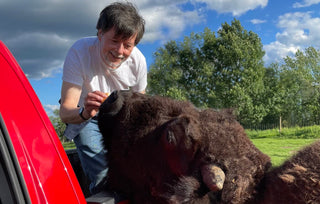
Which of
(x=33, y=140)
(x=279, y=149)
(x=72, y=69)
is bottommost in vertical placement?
(x=279, y=149)

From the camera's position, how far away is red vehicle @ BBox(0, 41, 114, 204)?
115 centimetres

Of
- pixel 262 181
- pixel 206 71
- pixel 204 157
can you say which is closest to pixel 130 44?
pixel 204 157

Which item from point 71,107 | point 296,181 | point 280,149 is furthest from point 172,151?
point 280,149

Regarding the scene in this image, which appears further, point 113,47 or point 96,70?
point 96,70

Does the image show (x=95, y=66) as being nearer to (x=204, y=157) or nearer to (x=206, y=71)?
(x=204, y=157)

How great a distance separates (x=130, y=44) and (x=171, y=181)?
1579 millimetres

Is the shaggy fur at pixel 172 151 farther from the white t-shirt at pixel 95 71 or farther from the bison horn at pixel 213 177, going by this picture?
the white t-shirt at pixel 95 71

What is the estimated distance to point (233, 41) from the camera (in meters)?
33.8

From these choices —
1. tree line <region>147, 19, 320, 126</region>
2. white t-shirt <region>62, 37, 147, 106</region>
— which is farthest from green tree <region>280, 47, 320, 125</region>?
white t-shirt <region>62, 37, 147, 106</region>

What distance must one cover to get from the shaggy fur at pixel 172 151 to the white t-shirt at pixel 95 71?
921 mm

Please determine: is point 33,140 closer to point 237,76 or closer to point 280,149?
point 280,149

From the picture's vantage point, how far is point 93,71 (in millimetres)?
2904

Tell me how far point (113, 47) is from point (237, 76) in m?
31.1

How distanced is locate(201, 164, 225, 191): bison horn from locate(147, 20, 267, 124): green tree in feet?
85.9
